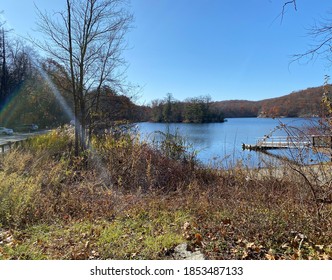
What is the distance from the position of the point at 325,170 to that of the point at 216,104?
78.2 meters

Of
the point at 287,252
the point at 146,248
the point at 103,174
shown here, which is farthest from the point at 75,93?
the point at 287,252

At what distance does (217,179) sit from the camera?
6.34m

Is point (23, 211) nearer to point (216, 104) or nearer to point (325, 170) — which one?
point (325, 170)

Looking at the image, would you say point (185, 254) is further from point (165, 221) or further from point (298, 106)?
point (298, 106)

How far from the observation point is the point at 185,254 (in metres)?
2.66

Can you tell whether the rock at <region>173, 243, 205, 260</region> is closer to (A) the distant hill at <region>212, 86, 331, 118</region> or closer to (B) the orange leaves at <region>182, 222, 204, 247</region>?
(B) the orange leaves at <region>182, 222, 204, 247</region>

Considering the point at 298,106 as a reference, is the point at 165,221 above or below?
below

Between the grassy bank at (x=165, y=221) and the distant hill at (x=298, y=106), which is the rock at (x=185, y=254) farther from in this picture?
the distant hill at (x=298, y=106)

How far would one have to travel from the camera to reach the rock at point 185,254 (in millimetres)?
2601

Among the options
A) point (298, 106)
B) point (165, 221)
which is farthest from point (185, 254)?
point (298, 106)

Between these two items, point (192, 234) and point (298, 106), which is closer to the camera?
point (192, 234)

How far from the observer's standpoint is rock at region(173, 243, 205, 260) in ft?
8.53

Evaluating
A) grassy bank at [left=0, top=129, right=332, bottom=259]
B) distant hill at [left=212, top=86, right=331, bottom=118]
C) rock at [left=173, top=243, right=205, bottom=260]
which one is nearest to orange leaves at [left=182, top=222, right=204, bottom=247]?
grassy bank at [left=0, top=129, right=332, bottom=259]

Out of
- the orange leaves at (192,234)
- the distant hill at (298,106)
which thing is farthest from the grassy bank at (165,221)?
the distant hill at (298,106)
